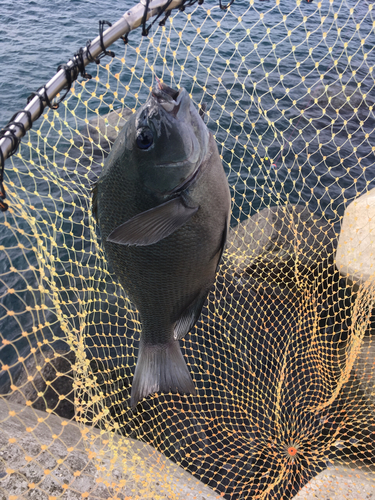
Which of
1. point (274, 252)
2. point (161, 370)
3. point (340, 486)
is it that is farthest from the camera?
point (274, 252)

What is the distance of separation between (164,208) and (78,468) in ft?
6.62

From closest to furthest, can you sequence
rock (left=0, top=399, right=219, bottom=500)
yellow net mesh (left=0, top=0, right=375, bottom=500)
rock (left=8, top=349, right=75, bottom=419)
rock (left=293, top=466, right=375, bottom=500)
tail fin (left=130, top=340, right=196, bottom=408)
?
1. tail fin (left=130, top=340, right=196, bottom=408)
2. rock (left=0, top=399, right=219, bottom=500)
3. yellow net mesh (left=0, top=0, right=375, bottom=500)
4. rock (left=293, top=466, right=375, bottom=500)
5. rock (left=8, top=349, right=75, bottom=419)

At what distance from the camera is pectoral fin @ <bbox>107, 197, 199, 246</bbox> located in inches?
56.1

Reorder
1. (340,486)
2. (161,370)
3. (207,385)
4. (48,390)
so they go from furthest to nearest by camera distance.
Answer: (207,385), (48,390), (340,486), (161,370)

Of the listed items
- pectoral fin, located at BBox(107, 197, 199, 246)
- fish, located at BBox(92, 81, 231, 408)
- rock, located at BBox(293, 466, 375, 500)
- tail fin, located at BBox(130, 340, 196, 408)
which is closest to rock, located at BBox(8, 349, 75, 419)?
tail fin, located at BBox(130, 340, 196, 408)

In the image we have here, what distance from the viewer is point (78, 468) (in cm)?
241

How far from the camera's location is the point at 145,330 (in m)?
2.01

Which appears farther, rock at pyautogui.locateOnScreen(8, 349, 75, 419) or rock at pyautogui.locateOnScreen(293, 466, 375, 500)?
→ rock at pyautogui.locateOnScreen(8, 349, 75, 419)

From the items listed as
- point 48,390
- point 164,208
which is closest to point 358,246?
point 164,208

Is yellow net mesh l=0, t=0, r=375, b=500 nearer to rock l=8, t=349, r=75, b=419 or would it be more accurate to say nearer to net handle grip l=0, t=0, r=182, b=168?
rock l=8, t=349, r=75, b=419

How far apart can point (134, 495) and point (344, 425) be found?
2227 mm

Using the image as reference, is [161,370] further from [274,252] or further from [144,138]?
[274,252]

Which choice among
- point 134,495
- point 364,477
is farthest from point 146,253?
point 364,477

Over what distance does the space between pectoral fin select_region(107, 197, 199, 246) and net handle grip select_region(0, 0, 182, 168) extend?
605 mm
